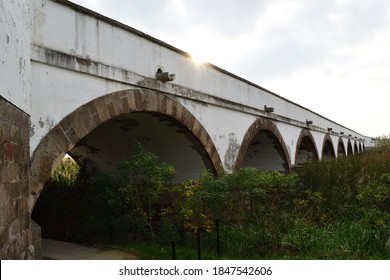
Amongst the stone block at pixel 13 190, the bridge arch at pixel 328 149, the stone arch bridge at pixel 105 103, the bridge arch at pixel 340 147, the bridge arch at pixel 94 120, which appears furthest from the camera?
the bridge arch at pixel 340 147

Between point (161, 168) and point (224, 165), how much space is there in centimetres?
294

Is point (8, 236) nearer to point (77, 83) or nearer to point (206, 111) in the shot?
point (77, 83)

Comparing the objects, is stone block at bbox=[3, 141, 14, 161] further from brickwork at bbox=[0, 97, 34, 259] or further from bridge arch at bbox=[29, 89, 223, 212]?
bridge arch at bbox=[29, 89, 223, 212]

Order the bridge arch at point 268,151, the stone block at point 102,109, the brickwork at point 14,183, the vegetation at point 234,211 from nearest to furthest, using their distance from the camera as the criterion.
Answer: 1. the brickwork at point 14,183
2. the vegetation at point 234,211
3. the stone block at point 102,109
4. the bridge arch at point 268,151

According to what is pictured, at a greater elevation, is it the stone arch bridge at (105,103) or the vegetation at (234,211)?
the stone arch bridge at (105,103)

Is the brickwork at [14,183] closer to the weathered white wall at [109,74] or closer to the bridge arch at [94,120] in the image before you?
the bridge arch at [94,120]

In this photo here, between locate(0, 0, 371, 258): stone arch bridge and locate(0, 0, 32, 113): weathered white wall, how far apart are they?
0.06 feet

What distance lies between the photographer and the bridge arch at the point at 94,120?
4352 mm

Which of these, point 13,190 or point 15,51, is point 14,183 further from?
point 15,51

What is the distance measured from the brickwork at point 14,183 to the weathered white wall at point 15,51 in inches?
5.0

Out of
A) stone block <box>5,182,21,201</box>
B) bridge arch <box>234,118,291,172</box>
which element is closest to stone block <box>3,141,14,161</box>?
stone block <box>5,182,21,201</box>

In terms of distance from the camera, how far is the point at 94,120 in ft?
17.1

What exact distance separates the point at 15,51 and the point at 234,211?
11.5ft

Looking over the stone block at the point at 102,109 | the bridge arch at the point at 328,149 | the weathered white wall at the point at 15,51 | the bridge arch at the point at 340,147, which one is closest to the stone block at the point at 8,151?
the weathered white wall at the point at 15,51
